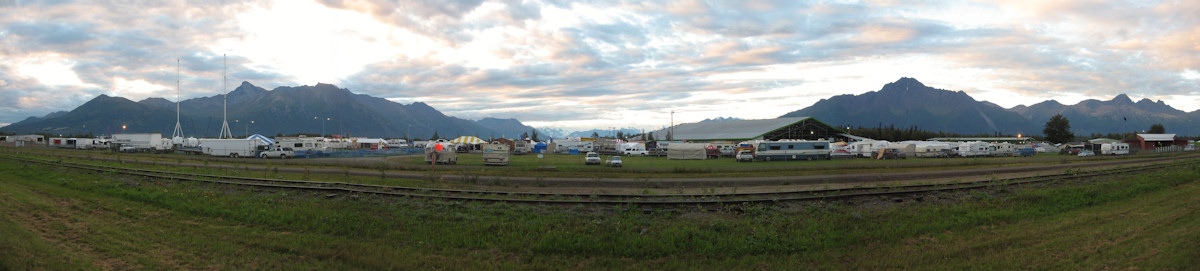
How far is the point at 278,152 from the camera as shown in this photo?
53.9m

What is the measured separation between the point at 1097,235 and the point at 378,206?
1799cm

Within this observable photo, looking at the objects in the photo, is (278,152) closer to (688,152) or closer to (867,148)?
(688,152)

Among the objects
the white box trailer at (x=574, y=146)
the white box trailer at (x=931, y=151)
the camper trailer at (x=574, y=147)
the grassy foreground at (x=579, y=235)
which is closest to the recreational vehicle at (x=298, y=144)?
the camper trailer at (x=574, y=147)

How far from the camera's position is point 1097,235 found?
1120 cm

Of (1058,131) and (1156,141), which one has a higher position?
(1058,131)

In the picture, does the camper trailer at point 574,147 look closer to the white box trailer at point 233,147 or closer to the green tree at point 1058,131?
the white box trailer at point 233,147

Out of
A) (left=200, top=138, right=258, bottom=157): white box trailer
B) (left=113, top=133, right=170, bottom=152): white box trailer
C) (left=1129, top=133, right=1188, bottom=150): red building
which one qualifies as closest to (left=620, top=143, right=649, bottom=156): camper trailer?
(left=200, top=138, right=258, bottom=157): white box trailer

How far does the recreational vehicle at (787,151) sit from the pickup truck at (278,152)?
156ft

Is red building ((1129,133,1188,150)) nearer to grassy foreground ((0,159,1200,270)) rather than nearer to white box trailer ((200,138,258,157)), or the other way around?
grassy foreground ((0,159,1200,270))

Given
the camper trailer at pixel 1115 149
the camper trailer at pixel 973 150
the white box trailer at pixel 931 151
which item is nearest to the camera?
the white box trailer at pixel 931 151

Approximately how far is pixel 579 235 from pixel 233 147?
5613 centimetres

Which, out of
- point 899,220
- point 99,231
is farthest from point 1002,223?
point 99,231

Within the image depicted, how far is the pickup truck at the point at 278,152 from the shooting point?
53.1 meters

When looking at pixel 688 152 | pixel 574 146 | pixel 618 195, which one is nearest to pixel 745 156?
pixel 688 152
